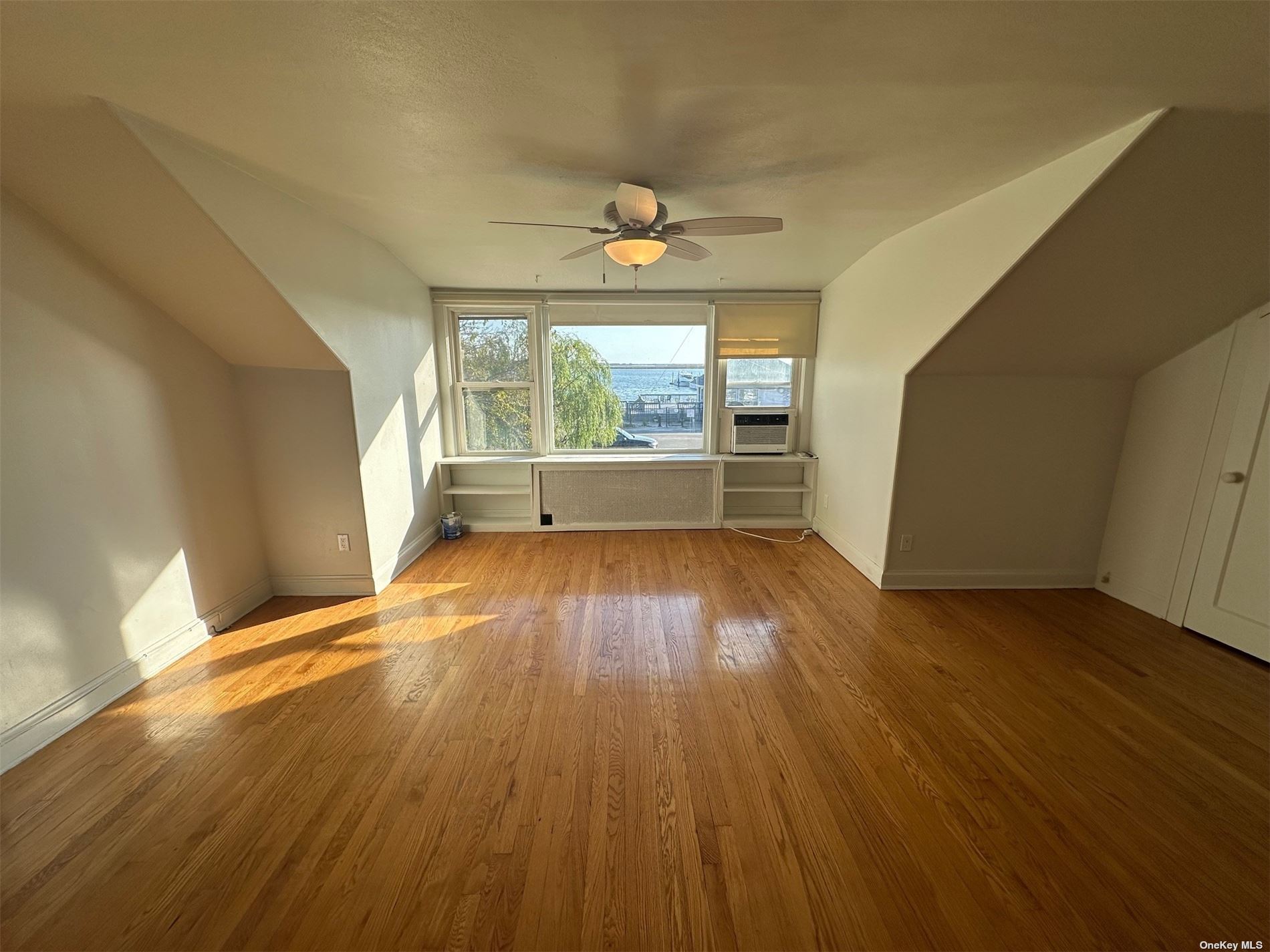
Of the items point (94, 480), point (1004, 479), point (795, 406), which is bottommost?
point (1004, 479)

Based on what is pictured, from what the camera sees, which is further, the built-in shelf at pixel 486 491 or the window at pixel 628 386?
the window at pixel 628 386

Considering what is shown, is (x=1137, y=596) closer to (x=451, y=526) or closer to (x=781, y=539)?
(x=781, y=539)

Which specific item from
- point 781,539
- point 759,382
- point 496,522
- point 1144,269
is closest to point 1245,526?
point 1144,269

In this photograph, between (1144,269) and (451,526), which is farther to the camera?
(451,526)

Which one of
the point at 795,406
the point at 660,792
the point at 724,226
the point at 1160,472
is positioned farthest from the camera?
the point at 795,406

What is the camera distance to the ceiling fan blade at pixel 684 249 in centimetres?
235

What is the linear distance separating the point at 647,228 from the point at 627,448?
2690 millimetres

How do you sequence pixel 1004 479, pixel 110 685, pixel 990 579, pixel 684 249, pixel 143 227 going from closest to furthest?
pixel 143 227 < pixel 110 685 < pixel 684 249 < pixel 1004 479 < pixel 990 579

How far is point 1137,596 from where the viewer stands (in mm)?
2844

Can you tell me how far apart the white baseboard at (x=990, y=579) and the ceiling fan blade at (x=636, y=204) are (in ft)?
8.75

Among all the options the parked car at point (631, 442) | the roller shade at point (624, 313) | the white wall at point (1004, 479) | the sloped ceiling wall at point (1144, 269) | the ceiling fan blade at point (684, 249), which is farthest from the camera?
the parked car at point (631, 442)

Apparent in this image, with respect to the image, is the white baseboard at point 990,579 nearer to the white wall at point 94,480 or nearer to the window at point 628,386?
the window at point 628,386

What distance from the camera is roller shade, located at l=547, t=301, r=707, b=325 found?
14.3ft

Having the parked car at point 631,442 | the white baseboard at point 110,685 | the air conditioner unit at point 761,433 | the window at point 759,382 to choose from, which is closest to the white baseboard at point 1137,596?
the air conditioner unit at point 761,433
